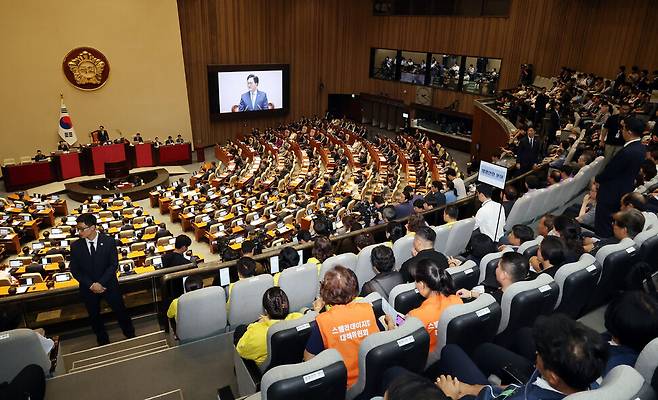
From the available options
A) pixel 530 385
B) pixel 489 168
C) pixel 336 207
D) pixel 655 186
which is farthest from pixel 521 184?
pixel 530 385

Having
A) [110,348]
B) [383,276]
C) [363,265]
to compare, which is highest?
[383,276]

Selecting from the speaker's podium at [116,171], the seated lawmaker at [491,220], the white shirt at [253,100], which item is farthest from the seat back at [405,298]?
the white shirt at [253,100]

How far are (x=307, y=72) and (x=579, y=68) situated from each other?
37.3ft

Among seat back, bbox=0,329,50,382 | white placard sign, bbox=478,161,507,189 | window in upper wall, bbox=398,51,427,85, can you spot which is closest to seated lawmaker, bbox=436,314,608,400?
seat back, bbox=0,329,50,382

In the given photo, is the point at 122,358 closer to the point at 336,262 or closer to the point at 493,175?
the point at 336,262

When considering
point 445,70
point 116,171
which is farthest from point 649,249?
point 445,70

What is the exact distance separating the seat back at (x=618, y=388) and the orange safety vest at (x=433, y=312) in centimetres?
104

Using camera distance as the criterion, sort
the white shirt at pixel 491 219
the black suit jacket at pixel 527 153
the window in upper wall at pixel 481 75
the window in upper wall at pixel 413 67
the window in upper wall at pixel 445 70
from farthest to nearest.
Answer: the window in upper wall at pixel 413 67 < the window in upper wall at pixel 445 70 < the window in upper wall at pixel 481 75 < the black suit jacket at pixel 527 153 < the white shirt at pixel 491 219

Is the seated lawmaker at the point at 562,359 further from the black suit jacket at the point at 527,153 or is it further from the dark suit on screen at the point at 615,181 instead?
the black suit jacket at the point at 527,153

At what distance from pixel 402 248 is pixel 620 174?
2365 mm

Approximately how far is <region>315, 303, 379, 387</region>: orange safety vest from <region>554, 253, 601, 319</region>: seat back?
148 cm

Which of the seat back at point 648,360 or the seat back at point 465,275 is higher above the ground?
the seat back at point 648,360

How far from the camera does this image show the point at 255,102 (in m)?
20.6

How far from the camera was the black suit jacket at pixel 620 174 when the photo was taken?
4609 mm
